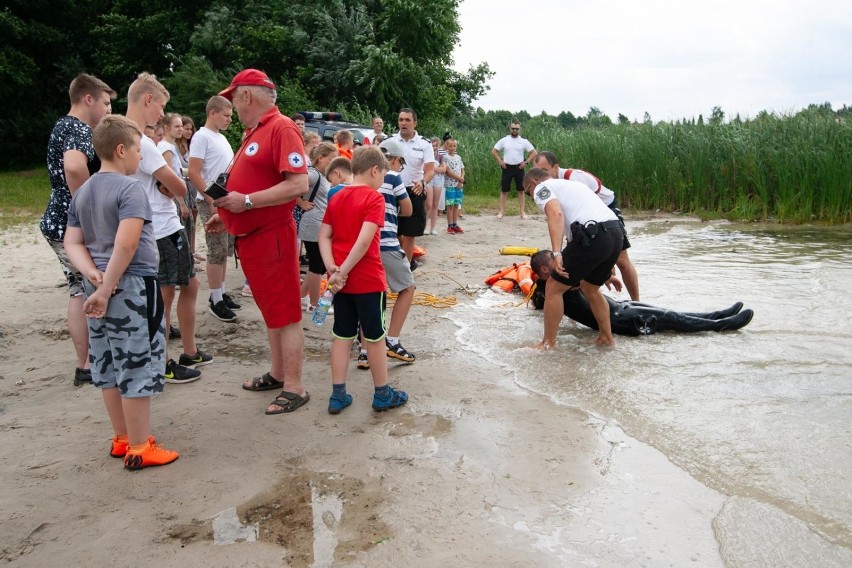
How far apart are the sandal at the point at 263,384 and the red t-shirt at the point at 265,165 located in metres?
1.16

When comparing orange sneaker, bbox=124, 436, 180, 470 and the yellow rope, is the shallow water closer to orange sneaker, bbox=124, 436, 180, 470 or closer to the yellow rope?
the yellow rope

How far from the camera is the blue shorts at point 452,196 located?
44.6 ft

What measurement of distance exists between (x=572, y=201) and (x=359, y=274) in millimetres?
2416

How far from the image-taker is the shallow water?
11.9ft

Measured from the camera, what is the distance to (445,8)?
25.0m

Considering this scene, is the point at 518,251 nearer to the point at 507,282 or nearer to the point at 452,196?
the point at 507,282

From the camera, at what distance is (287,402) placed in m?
4.80

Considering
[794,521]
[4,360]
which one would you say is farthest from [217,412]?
[794,521]

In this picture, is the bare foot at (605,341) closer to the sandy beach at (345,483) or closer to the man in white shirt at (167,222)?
the sandy beach at (345,483)

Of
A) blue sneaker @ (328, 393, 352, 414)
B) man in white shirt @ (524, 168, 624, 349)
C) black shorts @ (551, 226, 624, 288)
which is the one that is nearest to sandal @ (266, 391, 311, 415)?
blue sneaker @ (328, 393, 352, 414)

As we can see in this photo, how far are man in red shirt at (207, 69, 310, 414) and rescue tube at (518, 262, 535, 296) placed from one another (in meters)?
4.17

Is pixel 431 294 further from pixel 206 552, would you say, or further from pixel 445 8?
pixel 445 8

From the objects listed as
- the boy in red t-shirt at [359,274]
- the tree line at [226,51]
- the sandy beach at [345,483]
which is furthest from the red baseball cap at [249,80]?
the tree line at [226,51]

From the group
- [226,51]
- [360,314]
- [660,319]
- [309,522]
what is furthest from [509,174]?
[226,51]
